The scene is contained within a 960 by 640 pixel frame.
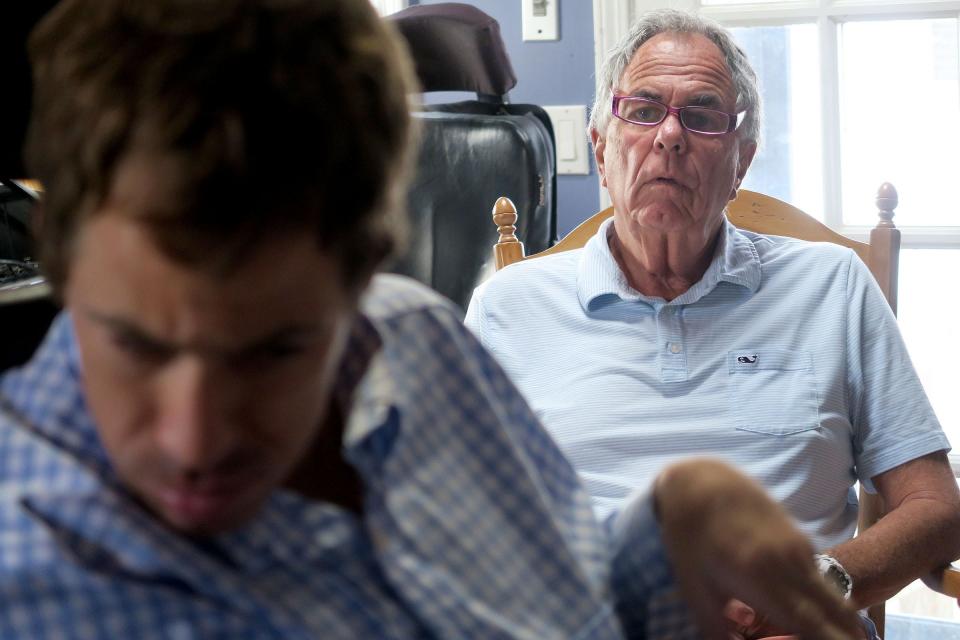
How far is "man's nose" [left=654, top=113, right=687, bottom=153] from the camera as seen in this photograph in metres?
1.46

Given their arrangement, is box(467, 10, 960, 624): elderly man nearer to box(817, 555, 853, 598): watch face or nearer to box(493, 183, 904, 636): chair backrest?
box(817, 555, 853, 598): watch face

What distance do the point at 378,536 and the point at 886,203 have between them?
4.53 ft

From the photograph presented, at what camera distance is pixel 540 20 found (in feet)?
8.37

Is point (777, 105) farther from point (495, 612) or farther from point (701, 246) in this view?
point (495, 612)

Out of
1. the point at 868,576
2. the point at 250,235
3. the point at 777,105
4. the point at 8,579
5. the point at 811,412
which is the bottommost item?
the point at 868,576

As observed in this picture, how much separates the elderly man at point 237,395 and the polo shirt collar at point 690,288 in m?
0.88

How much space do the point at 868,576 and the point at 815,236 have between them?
69cm

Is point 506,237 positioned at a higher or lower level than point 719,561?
higher

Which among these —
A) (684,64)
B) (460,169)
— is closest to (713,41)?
(684,64)

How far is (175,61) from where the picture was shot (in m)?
0.42

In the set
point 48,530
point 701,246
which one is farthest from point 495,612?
point 701,246

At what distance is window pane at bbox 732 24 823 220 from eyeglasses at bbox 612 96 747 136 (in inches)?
43.6

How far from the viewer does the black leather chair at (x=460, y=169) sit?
1.90 m

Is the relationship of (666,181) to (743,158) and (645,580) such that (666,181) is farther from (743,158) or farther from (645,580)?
(645,580)
